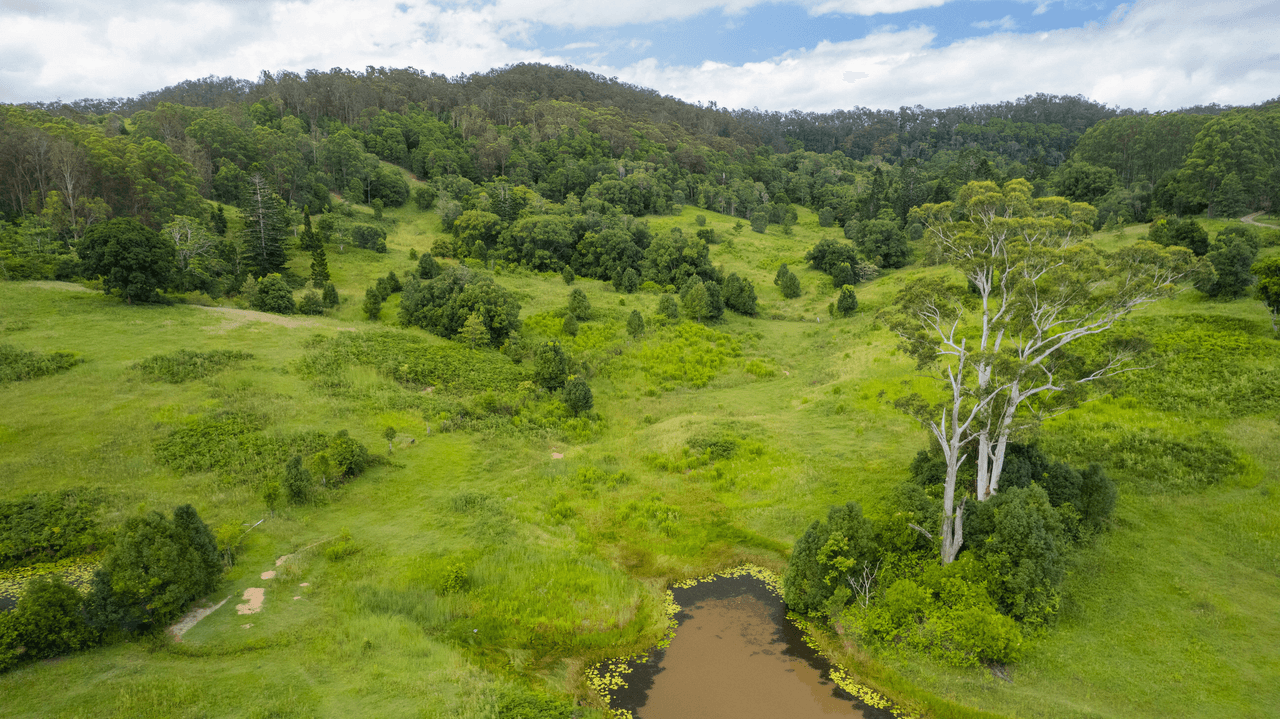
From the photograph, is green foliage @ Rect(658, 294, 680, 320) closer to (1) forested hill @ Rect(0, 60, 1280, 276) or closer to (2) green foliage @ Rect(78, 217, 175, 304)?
(1) forested hill @ Rect(0, 60, 1280, 276)

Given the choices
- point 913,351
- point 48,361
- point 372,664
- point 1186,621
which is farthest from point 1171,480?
point 48,361

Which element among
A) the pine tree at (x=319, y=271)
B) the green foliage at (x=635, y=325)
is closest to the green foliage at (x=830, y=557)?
the green foliage at (x=635, y=325)

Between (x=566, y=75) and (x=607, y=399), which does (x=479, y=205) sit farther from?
(x=566, y=75)

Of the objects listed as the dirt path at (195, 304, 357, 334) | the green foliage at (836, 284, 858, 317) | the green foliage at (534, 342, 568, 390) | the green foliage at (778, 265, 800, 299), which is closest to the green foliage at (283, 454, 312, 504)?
the green foliage at (534, 342, 568, 390)

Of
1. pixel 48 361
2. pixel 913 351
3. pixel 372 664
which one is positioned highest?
pixel 913 351

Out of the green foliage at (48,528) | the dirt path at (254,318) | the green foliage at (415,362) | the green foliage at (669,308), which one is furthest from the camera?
the green foliage at (669,308)

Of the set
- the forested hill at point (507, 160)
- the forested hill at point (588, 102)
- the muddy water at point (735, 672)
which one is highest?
the forested hill at point (588, 102)

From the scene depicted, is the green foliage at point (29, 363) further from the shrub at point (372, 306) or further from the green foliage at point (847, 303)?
the green foliage at point (847, 303)

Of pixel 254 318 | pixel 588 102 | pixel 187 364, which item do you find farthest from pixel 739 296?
pixel 588 102
